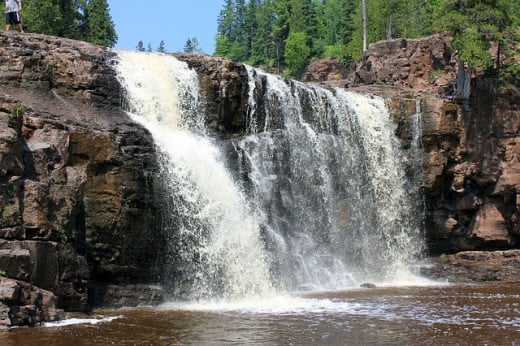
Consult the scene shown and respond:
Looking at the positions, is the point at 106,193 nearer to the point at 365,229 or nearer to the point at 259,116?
the point at 259,116

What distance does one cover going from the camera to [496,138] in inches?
1080

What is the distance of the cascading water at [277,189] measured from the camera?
18391 millimetres

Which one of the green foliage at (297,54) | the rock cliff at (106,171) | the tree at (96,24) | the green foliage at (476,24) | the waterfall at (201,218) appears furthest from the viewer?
the green foliage at (297,54)

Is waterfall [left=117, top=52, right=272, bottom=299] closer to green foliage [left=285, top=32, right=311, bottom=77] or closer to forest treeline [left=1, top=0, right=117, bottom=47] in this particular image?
forest treeline [left=1, top=0, right=117, bottom=47]

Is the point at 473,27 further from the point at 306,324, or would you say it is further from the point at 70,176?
the point at 70,176

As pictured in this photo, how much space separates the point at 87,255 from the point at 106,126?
3.99 metres

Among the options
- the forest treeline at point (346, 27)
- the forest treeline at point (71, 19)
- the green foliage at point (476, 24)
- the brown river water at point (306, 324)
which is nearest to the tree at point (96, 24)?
the forest treeline at point (71, 19)

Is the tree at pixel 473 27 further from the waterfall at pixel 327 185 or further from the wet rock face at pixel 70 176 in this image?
the wet rock face at pixel 70 176

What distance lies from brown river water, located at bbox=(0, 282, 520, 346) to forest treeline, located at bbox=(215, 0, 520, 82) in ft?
48.0

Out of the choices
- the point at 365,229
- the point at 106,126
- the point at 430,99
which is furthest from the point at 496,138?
the point at 106,126

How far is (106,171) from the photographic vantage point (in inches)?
668

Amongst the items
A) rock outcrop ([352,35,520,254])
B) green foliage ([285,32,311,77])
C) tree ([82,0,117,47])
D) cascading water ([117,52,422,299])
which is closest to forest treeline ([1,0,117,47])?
tree ([82,0,117,47])

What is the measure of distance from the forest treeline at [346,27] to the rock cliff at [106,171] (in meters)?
2.68

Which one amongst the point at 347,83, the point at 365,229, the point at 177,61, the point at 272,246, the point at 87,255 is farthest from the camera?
the point at 347,83
